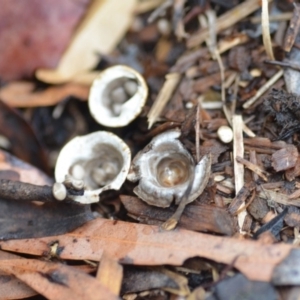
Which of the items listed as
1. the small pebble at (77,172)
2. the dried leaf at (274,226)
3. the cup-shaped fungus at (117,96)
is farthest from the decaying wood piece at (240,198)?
the small pebble at (77,172)

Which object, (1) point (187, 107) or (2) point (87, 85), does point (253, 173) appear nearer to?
(1) point (187, 107)

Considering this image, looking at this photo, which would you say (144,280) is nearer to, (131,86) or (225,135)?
(225,135)

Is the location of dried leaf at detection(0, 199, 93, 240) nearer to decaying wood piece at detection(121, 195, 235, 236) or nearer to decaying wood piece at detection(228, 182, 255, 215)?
decaying wood piece at detection(121, 195, 235, 236)

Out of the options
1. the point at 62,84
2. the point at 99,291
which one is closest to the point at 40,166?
the point at 62,84

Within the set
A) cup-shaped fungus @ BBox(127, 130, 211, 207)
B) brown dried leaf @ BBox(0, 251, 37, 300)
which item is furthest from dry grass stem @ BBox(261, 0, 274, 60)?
brown dried leaf @ BBox(0, 251, 37, 300)

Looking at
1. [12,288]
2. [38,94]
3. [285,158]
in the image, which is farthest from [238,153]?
[38,94]

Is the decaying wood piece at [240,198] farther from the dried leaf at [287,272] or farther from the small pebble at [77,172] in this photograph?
the small pebble at [77,172]
